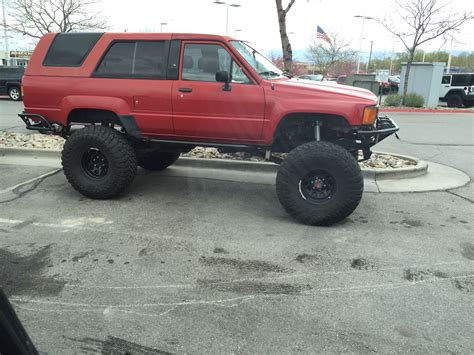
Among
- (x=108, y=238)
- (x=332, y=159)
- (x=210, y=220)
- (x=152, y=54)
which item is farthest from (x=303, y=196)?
(x=152, y=54)

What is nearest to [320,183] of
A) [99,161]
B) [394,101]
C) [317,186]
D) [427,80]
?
[317,186]

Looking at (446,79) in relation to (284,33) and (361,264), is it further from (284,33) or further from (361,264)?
(361,264)

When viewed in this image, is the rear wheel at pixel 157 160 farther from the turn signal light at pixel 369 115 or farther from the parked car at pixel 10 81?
the parked car at pixel 10 81

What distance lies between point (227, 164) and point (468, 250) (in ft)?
13.0

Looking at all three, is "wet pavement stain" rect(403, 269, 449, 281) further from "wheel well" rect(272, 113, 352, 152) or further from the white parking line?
the white parking line

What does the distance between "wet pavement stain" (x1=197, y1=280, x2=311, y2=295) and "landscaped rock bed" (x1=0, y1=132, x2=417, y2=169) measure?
4.09m

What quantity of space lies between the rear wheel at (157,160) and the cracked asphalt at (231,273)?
2.99 ft

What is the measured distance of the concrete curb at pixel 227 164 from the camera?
6602 mm

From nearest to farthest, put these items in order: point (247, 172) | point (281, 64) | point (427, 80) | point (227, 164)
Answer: point (247, 172) < point (227, 164) < point (427, 80) < point (281, 64)

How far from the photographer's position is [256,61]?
5070 millimetres

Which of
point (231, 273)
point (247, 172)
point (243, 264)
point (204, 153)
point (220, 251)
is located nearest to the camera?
point (231, 273)

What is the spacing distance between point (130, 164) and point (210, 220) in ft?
4.33

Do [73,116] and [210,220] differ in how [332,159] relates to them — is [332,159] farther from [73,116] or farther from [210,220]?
[73,116]

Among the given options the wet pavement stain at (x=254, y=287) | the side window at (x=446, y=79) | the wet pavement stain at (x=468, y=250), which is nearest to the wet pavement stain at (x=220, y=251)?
the wet pavement stain at (x=254, y=287)
